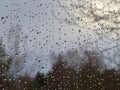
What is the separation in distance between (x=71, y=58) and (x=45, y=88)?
72 centimetres

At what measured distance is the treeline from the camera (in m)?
5.00

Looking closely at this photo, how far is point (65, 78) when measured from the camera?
18.4 feet

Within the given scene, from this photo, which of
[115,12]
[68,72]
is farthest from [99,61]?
[115,12]

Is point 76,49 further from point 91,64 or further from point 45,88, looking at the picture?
point 45,88

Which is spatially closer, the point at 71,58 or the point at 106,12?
the point at 106,12

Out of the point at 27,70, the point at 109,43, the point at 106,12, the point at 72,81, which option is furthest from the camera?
the point at 72,81

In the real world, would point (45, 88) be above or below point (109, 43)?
below

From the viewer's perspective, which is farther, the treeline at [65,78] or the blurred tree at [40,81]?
the blurred tree at [40,81]

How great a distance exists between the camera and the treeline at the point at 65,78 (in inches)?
197

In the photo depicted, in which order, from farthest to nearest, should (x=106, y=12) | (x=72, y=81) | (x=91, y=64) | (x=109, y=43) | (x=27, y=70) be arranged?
(x=91, y=64), (x=72, y=81), (x=27, y=70), (x=109, y=43), (x=106, y=12)

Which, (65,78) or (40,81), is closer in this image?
(40,81)

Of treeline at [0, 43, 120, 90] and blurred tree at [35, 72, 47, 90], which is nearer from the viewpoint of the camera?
treeline at [0, 43, 120, 90]

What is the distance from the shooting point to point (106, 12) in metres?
3.97

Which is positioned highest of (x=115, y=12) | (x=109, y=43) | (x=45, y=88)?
(x=115, y=12)
